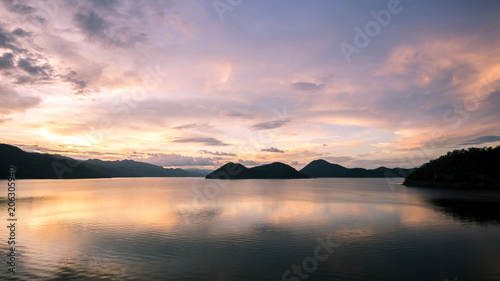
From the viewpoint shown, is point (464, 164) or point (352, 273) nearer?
point (352, 273)

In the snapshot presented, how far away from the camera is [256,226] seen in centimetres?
4584

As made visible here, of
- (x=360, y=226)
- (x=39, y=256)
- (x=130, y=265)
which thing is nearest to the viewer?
(x=130, y=265)

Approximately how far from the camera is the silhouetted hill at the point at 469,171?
499ft

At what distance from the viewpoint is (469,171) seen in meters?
164

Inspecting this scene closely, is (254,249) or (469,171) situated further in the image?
(469,171)

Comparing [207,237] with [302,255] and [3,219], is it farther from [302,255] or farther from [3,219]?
[3,219]

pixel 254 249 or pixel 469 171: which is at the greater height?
pixel 469 171

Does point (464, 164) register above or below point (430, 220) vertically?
above

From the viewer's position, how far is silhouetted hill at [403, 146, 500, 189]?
499ft

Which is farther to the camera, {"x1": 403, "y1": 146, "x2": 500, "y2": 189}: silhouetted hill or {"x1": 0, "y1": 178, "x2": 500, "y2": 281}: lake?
{"x1": 403, "y1": 146, "x2": 500, "y2": 189}: silhouetted hill

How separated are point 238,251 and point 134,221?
1183 inches

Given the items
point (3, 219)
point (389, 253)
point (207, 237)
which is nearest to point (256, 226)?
point (207, 237)

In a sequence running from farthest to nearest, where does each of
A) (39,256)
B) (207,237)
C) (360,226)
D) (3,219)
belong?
(3,219) → (360,226) → (207,237) → (39,256)

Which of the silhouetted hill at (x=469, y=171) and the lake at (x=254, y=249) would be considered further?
the silhouetted hill at (x=469, y=171)
